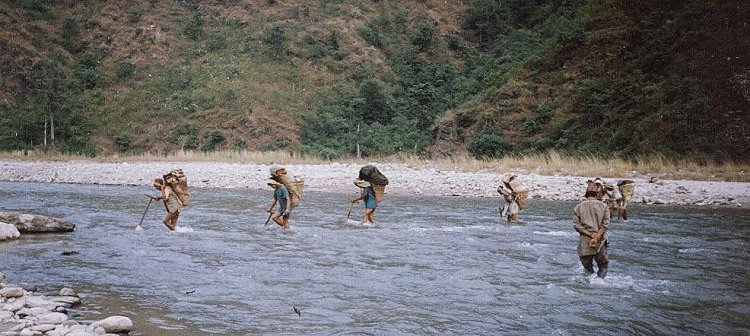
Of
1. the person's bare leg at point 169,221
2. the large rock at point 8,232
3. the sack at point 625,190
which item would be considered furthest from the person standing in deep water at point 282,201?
the sack at point 625,190

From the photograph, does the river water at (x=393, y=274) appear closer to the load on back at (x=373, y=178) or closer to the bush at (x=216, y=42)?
the load on back at (x=373, y=178)

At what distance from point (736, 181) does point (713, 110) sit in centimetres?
950

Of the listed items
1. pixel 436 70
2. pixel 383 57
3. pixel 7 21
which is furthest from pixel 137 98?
pixel 436 70

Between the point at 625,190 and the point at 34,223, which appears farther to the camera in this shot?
the point at 625,190

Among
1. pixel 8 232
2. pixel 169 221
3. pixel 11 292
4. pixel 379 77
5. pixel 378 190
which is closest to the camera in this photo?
pixel 11 292

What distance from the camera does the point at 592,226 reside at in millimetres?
9250

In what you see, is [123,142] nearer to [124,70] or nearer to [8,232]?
[124,70]

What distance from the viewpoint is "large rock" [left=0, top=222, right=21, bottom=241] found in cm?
1308

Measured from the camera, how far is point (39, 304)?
736 centimetres

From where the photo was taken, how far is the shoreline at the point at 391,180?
23.2 meters

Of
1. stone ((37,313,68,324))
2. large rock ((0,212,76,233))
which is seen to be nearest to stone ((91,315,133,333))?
stone ((37,313,68,324))

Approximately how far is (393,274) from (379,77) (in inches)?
1788

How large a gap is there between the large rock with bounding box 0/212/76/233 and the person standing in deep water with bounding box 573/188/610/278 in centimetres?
1116

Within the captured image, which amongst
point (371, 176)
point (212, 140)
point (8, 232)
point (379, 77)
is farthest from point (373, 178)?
point (379, 77)
